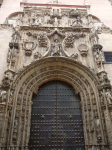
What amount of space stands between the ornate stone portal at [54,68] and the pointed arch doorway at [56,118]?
353 mm

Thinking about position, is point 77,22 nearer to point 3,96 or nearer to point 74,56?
point 74,56

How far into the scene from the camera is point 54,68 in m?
8.95

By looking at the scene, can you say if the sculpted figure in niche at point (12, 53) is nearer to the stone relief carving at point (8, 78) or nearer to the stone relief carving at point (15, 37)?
the stone relief carving at point (15, 37)

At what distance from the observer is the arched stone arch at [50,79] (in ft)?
22.3

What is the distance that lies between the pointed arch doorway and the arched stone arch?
34cm

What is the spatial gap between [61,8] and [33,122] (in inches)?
334

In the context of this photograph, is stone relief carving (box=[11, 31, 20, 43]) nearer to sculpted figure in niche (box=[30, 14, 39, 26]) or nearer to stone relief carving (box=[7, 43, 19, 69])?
stone relief carving (box=[7, 43, 19, 69])

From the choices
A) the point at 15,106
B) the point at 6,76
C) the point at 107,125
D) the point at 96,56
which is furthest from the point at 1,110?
the point at 96,56

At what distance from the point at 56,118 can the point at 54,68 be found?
2886 mm

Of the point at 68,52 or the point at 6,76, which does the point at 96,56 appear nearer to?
the point at 68,52

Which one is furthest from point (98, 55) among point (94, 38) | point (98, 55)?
point (94, 38)

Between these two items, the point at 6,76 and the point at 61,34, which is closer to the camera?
the point at 6,76

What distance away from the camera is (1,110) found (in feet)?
21.0

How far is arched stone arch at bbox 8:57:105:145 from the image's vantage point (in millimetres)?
6805
